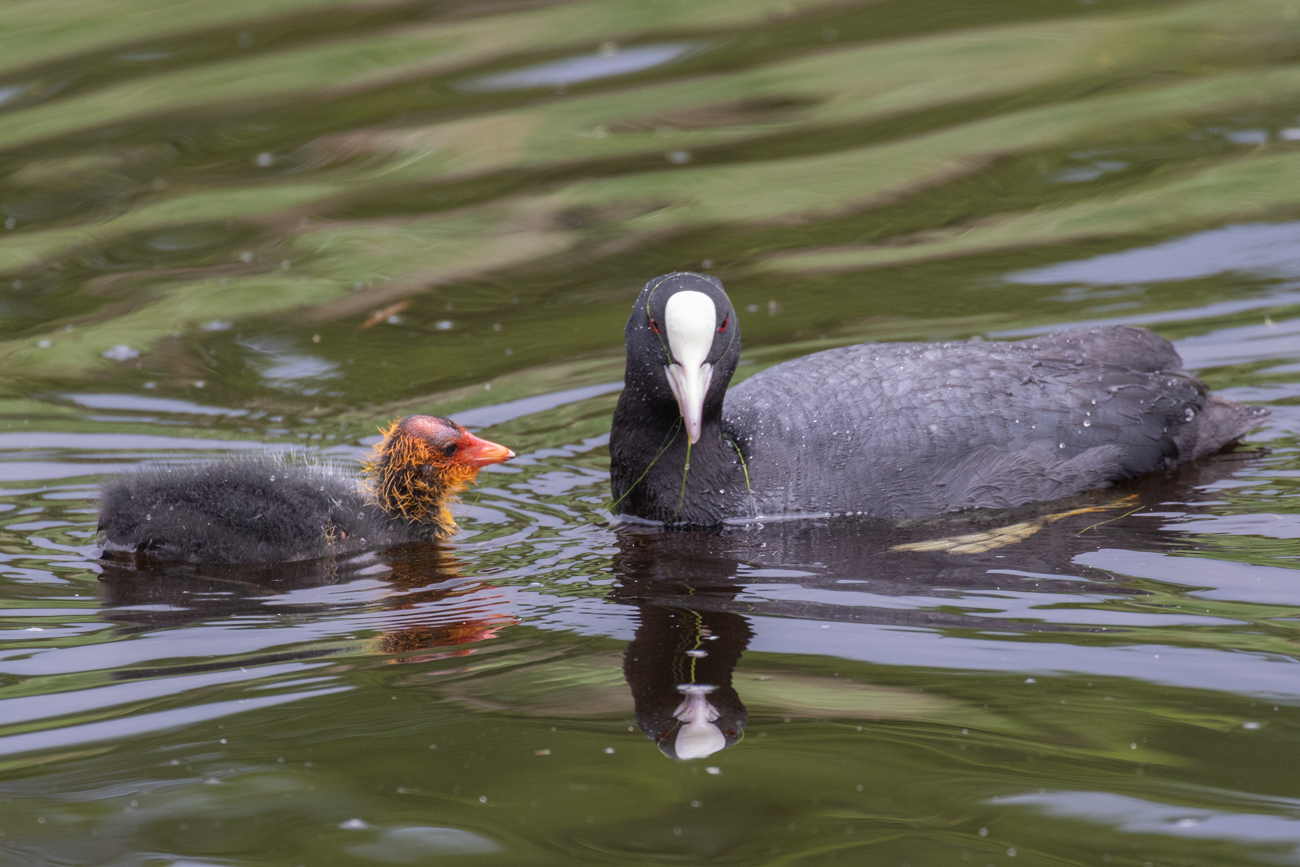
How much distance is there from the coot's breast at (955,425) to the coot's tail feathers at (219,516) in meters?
1.53

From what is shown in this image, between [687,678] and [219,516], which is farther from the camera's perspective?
[219,516]

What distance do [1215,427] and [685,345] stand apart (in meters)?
2.15

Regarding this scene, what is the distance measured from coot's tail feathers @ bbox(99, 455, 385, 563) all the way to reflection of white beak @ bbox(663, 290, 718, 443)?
1234 mm

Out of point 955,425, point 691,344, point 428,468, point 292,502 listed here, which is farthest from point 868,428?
point 292,502

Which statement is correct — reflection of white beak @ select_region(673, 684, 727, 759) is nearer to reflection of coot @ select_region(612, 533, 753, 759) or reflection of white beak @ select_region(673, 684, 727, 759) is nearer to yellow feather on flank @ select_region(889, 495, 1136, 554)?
reflection of coot @ select_region(612, 533, 753, 759)

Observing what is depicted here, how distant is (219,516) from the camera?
5203 mm

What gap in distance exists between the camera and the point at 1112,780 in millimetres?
3389

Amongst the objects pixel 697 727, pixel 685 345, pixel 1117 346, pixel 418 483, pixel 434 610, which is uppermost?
pixel 685 345

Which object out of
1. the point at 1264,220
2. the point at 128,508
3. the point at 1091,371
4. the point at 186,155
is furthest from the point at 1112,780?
the point at 186,155

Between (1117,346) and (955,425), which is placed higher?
(1117,346)

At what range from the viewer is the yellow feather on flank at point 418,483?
18.2ft

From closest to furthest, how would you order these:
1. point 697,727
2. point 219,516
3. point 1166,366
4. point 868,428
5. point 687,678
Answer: point 697,727
point 687,678
point 219,516
point 868,428
point 1166,366

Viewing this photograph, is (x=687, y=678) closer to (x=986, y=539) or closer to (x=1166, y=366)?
(x=986, y=539)

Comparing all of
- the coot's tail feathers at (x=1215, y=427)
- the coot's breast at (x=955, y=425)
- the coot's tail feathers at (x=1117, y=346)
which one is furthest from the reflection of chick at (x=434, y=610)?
the coot's tail feathers at (x=1215, y=427)
